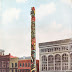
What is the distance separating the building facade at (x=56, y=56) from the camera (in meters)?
9.88

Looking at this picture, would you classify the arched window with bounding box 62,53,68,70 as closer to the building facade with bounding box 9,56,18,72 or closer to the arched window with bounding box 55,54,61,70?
the arched window with bounding box 55,54,61,70

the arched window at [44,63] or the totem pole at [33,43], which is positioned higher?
the totem pole at [33,43]

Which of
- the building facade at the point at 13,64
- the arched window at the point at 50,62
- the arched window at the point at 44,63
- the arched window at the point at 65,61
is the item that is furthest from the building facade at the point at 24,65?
the arched window at the point at 65,61

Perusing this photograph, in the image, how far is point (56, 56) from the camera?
10.3 m

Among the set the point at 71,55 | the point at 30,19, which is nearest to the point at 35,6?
the point at 30,19

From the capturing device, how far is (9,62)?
12102 millimetres

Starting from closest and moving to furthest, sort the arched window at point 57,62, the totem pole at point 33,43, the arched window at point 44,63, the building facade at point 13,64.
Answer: the arched window at point 57,62, the totem pole at point 33,43, the arched window at point 44,63, the building facade at point 13,64

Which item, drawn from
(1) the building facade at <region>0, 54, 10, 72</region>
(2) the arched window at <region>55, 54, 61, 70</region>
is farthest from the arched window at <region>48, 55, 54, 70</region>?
(1) the building facade at <region>0, 54, 10, 72</region>

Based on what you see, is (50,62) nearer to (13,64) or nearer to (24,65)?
(24,65)

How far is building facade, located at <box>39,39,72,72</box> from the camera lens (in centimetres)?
988

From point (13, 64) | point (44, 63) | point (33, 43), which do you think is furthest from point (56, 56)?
point (13, 64)

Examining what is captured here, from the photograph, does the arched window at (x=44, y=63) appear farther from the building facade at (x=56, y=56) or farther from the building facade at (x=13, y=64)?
the building facade at (x=13, y=64)

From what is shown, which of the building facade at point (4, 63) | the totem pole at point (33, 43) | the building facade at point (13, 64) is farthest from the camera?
the building facade at point (4, 63)

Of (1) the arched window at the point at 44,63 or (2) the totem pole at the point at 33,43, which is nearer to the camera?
(2) the totem pole at the point at 33,43
